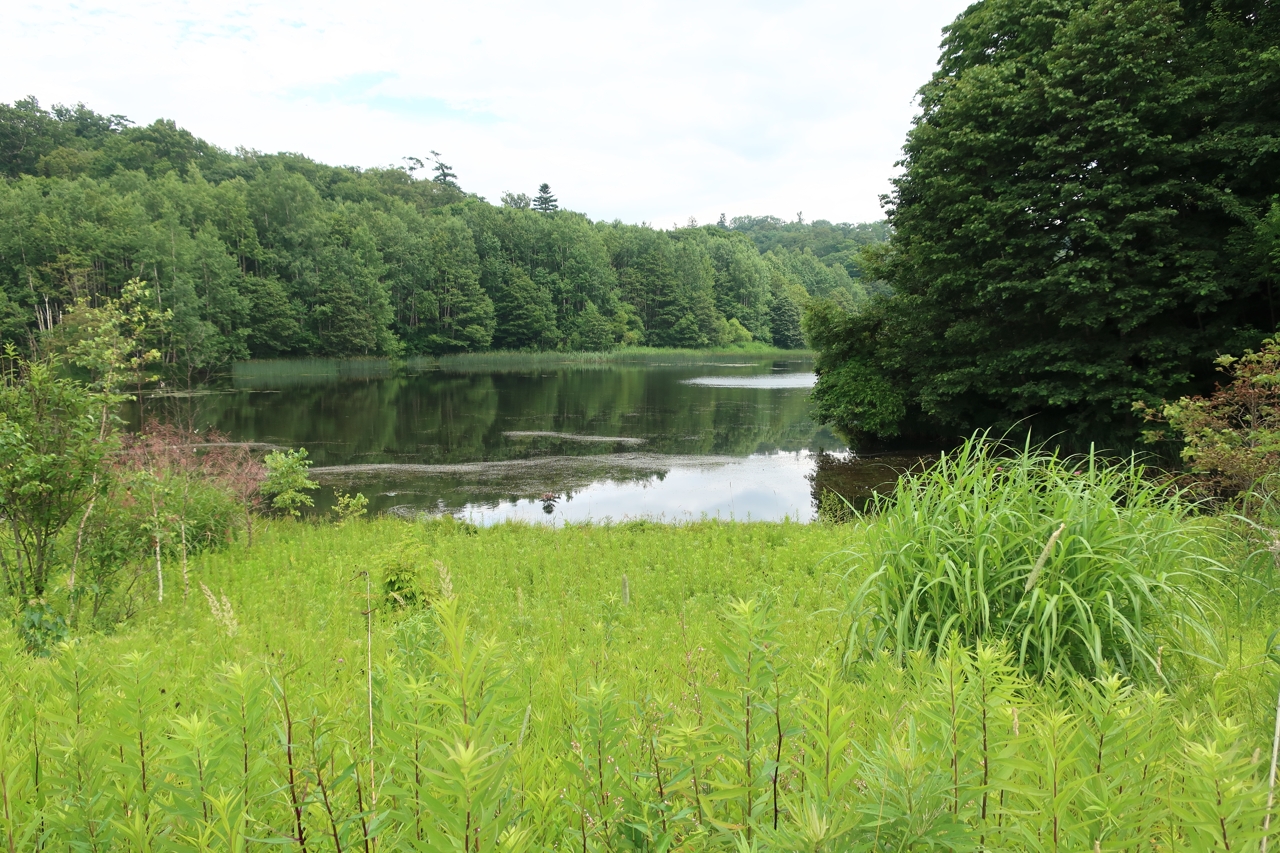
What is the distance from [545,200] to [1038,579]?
393ft

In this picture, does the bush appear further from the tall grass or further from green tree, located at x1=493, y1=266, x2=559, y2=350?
green tree, located at x1=493, y1=266, x2=559, y2=350

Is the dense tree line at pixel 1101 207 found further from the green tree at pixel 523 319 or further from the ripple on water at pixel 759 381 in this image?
the green tree at pixel 523 319

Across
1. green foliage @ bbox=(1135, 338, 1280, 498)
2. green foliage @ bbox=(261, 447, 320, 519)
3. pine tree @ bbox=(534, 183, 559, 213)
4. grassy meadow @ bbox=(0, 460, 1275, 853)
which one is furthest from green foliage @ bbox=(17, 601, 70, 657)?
pine tree @ bbox=(534, 183, 559, 213)

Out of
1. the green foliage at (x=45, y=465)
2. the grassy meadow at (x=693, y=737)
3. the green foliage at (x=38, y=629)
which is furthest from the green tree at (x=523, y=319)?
the grassy meadow at (x=693, y=737)

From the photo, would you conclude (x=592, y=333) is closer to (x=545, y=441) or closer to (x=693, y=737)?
(x=545, y=441)

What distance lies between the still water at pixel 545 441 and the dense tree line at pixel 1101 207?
5623 millimetres

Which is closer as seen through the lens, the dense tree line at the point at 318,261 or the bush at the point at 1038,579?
the bush at the point at 1038,579

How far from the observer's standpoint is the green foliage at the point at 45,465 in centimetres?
579

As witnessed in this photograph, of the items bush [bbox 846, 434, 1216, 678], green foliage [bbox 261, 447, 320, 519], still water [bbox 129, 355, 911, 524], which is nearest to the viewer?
bush [bbox 846, 434, 1216, 678]

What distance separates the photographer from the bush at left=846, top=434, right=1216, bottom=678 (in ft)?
11.1

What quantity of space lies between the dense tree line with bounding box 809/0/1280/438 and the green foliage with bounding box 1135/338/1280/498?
2.54 meters

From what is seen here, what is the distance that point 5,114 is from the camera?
75.4 m

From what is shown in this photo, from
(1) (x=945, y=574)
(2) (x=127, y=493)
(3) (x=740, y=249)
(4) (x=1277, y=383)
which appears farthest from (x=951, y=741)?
(3) (x=740, y=249)

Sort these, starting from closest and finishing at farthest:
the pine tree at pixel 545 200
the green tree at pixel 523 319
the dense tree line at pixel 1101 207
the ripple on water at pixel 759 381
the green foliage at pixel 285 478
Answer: the green foliage at pixel 285 478
the dense tree line at pixel 1101 207
the ripple on water at pixel 759 381
the green tree at pixel 523 319
the pine tree at pixel 545 200
